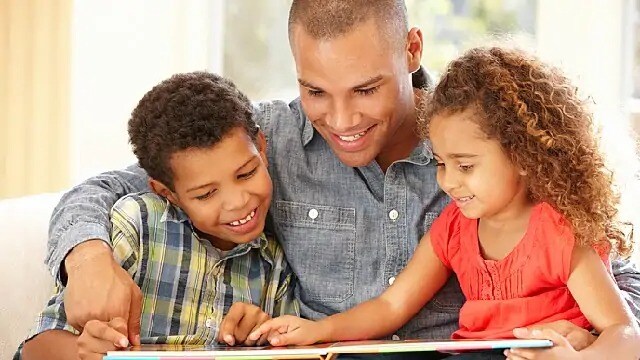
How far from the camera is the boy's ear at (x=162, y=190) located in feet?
6.75

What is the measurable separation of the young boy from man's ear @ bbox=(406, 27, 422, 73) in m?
0.34

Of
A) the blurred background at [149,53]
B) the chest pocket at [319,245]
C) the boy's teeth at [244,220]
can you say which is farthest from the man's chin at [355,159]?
the blurred background at [149,53]

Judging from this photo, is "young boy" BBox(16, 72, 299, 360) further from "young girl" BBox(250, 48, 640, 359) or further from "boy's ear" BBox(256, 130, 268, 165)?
"young girl" BBox(250, 48, 640, 359)

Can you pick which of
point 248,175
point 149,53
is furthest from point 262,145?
point 149,53

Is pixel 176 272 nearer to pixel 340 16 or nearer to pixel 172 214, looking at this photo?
pixel 172 214

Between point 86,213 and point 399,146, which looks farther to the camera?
point 399,146

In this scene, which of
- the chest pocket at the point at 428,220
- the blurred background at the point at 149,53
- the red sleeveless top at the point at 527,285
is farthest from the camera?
the blurred background at the point at 149,53

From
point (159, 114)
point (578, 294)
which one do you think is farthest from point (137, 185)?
point (578, 294)

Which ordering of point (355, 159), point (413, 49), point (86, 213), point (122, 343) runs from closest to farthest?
point (122, 343) < point (86, 213) < point (355, 159) < point (413, 49)

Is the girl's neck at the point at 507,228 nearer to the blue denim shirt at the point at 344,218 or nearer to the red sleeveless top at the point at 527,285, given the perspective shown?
the red sleeveless top at the point at 527,285

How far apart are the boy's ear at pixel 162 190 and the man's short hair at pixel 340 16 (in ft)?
1.32

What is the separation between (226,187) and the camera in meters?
1.99

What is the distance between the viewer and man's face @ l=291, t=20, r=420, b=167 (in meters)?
2.02

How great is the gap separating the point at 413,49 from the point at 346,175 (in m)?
0.29
